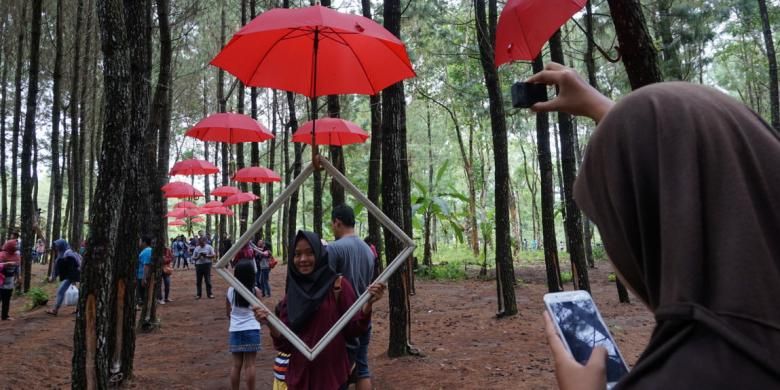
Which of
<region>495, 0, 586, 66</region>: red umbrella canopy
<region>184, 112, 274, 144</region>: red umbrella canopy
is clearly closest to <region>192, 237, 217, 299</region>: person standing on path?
<region>184, 112, 274, 144</region>: red umbrella canopy

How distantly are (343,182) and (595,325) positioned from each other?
2371 mm

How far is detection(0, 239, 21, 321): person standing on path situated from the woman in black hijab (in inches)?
448

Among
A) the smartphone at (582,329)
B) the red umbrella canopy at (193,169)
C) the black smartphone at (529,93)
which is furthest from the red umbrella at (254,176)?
the smartphone at (582,329)

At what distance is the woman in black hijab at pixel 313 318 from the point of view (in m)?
3.53

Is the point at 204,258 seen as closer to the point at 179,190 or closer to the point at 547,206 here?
→ the point at 179,190

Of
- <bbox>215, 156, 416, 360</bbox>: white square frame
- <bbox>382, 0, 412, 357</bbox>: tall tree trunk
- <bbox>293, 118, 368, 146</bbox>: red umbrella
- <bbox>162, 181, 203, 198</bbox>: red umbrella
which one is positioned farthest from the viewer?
<bbox>162, 181, 203, 198</bbox>: red umbrella

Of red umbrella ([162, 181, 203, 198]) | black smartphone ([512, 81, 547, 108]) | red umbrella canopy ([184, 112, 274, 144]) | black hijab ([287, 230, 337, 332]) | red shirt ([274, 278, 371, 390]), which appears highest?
red umbrella canopy ([184, 112, 274, 144])

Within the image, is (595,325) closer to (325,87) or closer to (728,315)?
(728,315)

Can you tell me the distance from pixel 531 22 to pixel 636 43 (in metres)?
1.15

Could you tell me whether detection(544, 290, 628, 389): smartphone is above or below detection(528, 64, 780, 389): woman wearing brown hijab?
below

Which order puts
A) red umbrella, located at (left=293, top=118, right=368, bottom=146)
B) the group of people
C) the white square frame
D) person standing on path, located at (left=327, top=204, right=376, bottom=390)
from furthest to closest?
red umbrella, located at (left=293, top=118, right=368, bottom=146)
person standing on path, located at (left=327, top=204, right=376, bottom=390)
the group of people
the white square frame

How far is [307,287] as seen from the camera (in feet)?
11.8

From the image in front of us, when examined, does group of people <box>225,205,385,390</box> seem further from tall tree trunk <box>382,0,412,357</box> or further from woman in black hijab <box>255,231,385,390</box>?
tall tree trunk <box>382,0,412,357</box>

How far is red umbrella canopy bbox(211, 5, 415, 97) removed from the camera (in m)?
4.38
